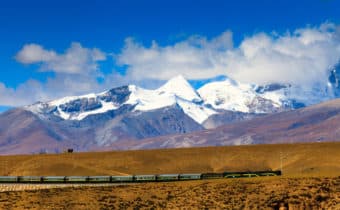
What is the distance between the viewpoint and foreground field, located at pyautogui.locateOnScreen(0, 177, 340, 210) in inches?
2896

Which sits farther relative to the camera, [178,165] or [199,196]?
[178,165]

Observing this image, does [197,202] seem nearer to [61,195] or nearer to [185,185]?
[185,185]

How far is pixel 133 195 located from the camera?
85062 mm

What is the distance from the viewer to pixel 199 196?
268 ft

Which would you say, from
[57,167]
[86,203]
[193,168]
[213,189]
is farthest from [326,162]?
[86,203]

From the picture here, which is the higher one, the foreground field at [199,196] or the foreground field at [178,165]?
the foreground field at [178,165]

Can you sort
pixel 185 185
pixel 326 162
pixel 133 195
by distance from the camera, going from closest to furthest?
pixel 133 195 < pixel 185 185 < pixel 326 162

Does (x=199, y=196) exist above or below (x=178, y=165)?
below

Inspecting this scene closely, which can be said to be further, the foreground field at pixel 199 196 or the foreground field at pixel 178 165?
the foreground field at pixel 178 165

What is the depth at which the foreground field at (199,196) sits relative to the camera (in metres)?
73.6

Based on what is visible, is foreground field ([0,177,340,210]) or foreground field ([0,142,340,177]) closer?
foreground field ([0,177,340,210])

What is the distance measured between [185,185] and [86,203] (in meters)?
16.9

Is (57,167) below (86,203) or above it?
above

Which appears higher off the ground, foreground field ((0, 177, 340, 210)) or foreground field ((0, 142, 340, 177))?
foreground field ((0, 142, 340, 177))
